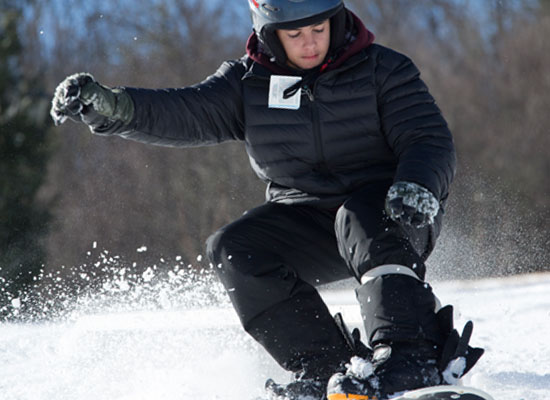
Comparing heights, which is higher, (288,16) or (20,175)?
(288,16)

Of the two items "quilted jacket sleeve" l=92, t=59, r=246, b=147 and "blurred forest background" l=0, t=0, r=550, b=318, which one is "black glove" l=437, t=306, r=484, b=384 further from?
"blurred forest background" l=0, t=0, r=550, b=318

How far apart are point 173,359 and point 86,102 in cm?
129

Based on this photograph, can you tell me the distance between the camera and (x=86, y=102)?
2.26m

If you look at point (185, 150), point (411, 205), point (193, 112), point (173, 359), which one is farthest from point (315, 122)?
point (185, 150)

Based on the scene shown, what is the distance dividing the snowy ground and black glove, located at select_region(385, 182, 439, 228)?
2.74 feet

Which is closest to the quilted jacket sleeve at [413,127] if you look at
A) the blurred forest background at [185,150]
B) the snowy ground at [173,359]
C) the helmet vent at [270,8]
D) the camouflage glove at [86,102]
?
the helmet vent at [270,8]

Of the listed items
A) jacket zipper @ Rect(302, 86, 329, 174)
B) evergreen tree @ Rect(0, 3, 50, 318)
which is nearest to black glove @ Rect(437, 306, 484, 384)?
jacket zipper @ Rect(302, 86, 329, 174)

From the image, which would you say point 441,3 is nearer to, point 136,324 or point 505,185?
point 505,185

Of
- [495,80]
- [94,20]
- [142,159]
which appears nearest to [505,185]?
[495,80]

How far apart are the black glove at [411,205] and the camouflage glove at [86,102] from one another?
0.98 metres

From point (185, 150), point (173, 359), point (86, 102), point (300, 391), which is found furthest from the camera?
point (185, 150)

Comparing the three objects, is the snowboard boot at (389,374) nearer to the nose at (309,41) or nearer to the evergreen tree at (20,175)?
the nose at (309,41)

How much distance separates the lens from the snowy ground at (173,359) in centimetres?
267

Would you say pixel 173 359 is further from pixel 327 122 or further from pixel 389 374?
pixel 389 374
